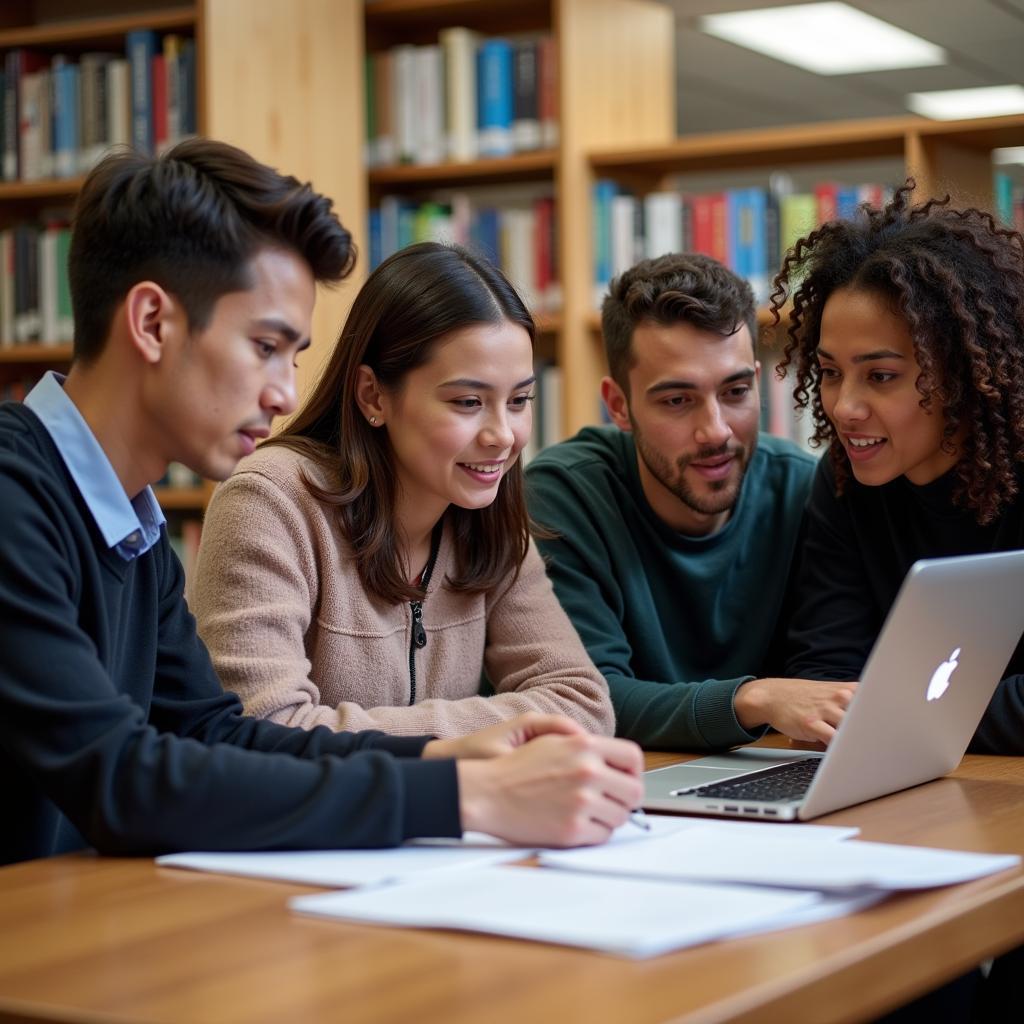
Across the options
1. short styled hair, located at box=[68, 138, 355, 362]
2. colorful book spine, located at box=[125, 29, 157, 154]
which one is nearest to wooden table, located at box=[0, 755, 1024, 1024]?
short styled hair, located at box=[68, 138, 355, 362]

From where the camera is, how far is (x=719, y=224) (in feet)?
12.2

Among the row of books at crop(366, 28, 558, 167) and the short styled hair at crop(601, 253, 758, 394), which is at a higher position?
the row of books at crop(366, 28, 558, 167)

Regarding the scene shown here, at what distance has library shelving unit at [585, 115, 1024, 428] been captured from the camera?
3.31 m

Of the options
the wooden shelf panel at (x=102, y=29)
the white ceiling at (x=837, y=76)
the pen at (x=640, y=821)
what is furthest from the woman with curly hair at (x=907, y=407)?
the white ceiling at (x=837, y=76)

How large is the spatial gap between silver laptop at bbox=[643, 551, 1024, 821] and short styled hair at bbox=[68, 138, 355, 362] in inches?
22.9

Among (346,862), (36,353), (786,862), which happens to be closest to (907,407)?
(786,862)

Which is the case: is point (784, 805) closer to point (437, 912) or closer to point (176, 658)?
point (437, 912)

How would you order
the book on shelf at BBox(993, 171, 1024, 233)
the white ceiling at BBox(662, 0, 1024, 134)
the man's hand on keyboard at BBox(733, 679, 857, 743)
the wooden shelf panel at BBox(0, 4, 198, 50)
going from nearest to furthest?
the man's hand on keyboard at BBox(733, 679, 857, 743) → the book on shelf at BBox(993, 171, 1024, 233) → the wooden shelf panel at BBox(0, 4, 198, 50) → the white ceiling at BBox(662, 0, 1024, 134)

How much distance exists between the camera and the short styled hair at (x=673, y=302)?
83.7 inches

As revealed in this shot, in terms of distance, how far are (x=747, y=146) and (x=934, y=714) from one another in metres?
2.34

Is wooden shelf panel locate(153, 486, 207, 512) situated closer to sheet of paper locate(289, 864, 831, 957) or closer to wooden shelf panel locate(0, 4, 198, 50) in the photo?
wooden shelf panel locate(0, 4, 198, 50)

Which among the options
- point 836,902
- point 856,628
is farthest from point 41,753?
point 856,628

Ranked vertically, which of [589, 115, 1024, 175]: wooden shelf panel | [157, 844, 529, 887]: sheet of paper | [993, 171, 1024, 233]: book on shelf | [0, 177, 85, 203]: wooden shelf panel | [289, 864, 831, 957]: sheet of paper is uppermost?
[589, 115, 1024, 175]: wooden shelf panel

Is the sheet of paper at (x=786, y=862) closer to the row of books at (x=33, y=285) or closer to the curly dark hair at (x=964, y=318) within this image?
the curly dark hair at (x=964, y=318)
